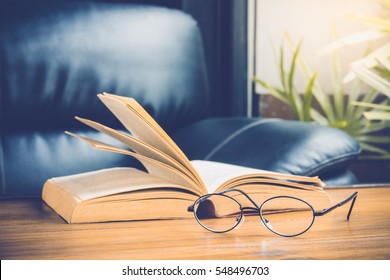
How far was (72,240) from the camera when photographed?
2.33 feet

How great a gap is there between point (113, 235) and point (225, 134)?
804 mm

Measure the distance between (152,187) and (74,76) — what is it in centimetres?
93

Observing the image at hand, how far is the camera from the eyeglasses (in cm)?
76

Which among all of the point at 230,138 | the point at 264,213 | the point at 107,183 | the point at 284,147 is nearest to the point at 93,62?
the point at 230,138

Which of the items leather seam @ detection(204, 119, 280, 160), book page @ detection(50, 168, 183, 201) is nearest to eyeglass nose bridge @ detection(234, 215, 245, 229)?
book page @ detection(50, 168, 183, 201)

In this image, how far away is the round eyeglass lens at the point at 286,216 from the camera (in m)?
0.76

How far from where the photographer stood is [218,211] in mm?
810

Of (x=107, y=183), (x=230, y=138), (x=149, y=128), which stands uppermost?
(x=149, y=128)

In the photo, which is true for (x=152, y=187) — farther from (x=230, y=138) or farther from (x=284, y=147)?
(x=230, y=138)

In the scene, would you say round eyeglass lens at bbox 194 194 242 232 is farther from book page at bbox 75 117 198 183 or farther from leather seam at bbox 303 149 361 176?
leather seam at bbox 303 149 361 176

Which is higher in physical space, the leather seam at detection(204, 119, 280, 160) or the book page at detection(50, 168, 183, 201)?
the book page at detection(50, 168, 183, 201)

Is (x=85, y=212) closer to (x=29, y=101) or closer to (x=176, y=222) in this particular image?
(x=176, y=222)

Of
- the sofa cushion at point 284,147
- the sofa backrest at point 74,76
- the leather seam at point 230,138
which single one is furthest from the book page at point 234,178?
the sofa backrest at point 74,76

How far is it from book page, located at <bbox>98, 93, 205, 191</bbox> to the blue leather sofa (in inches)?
25.3
